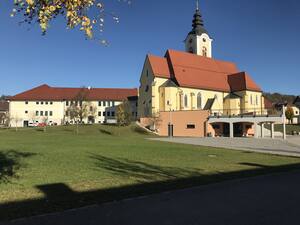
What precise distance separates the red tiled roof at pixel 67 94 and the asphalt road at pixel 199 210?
8972cm

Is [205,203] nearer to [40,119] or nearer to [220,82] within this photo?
[220,82]

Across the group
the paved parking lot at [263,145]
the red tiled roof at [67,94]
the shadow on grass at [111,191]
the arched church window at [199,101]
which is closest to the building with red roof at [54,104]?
the red tiled roof at [67,94]

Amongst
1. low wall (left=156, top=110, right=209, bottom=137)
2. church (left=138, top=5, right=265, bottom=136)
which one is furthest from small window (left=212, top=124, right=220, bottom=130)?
low wall (left=156, top=110, right=209, bottom=137)

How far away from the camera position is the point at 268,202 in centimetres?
814

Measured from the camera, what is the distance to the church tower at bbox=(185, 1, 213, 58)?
83.9 metres

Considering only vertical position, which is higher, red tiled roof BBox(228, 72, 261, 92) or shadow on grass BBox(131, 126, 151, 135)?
red tiled roof BBox(228, 72, 261, 92)

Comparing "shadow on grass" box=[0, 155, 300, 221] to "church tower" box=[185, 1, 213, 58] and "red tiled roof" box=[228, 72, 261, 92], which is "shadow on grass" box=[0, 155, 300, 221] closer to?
"red tiled roof" box=[228, 72, 261, 92]

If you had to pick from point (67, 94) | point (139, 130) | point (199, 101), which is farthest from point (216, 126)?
point (67, 94)

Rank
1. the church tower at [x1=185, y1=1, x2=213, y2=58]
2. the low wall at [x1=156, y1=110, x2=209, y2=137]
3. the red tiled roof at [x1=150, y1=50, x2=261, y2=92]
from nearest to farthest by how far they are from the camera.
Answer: the low wall at [x1=156, y1=110, x2=209, y2=137], the red tiled roof at [x1=150, y1=50, x2=261, y2=92], the church tower at [x1=185, y1=1, x2=213, y2=58]

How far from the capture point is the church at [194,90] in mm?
63406

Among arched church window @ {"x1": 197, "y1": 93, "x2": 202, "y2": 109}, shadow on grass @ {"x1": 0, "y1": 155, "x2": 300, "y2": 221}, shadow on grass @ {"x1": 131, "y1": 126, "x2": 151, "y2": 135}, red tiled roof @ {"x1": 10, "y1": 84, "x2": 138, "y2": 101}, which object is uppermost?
red tiled roof @ {"x1": 10, "y1": 84, "x2": 138, "y2": 101}

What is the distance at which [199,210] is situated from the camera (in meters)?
7.34

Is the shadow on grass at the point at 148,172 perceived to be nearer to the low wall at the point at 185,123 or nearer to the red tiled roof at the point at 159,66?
the low wall at the point at 185,123

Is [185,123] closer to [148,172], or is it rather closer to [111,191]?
[148,172]
